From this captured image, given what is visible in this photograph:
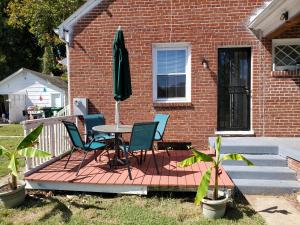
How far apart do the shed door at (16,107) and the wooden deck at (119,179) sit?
53.4 ft

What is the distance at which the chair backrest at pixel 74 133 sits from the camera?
557 cm

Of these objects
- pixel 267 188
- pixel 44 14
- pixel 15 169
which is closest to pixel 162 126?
pixel 267 188

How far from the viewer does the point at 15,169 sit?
4.57m

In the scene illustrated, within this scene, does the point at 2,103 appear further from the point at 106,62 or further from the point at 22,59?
the point at 106,62

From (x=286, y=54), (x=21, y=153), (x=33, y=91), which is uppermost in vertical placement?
(x=286, y=54)

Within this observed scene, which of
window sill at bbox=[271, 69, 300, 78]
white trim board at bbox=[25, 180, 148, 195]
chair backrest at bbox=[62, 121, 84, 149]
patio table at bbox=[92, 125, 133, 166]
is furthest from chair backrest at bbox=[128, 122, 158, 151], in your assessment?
window sill at bbox=[271, 69, 300, 78]

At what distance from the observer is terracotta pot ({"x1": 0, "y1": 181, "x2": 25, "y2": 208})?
183 inches

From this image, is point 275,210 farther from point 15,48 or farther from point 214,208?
point 15,48

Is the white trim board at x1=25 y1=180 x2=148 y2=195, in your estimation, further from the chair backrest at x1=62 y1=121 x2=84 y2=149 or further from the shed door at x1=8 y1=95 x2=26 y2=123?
the shed door at x1=8 y1=95 x2=26 y2=123

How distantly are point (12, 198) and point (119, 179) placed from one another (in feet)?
5.65

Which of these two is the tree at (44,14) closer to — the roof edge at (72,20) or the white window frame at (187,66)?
the roof edge at (72,20)

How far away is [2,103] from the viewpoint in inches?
964

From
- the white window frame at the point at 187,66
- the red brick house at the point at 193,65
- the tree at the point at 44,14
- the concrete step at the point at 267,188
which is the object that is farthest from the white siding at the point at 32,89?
the concrete step at the point at 267,188

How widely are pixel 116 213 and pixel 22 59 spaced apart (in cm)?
3307
